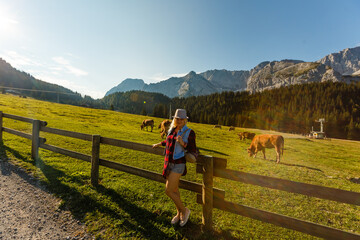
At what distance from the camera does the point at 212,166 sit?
4.07 m

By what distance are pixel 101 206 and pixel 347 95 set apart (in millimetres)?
190343

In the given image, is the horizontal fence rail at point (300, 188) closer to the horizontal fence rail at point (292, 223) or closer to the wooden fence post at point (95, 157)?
the horizontal fence rail at point (292, 223)

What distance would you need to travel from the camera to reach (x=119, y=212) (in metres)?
4.80

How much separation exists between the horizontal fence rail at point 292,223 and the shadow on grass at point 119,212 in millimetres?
848

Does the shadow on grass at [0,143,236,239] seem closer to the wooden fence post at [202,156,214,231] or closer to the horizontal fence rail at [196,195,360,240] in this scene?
the wooden fence post at [202,156,214,231]

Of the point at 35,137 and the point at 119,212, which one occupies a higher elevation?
the point at 35,137

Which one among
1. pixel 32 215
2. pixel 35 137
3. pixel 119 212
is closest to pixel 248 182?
pixel 119 212

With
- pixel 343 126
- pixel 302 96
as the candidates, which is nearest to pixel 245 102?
pixel 302 96

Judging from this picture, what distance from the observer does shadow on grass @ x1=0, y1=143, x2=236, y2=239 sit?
4.13 m

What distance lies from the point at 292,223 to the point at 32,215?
6.29 m

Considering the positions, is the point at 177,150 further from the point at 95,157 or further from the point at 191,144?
the point at 95,157

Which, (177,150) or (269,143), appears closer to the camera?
(177,150)

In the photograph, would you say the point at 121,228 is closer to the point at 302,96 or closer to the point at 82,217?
the point at 82,217

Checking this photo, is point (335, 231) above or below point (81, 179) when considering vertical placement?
above
